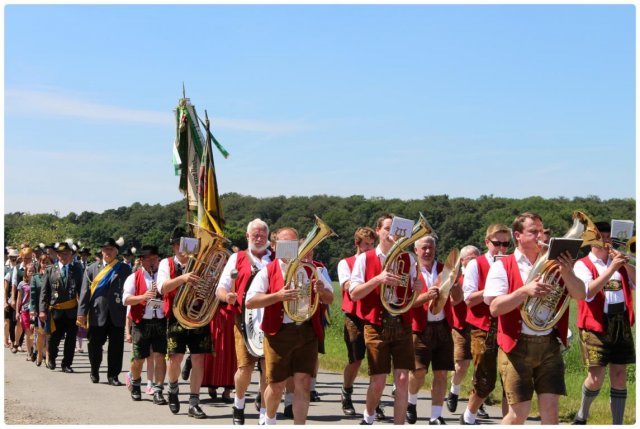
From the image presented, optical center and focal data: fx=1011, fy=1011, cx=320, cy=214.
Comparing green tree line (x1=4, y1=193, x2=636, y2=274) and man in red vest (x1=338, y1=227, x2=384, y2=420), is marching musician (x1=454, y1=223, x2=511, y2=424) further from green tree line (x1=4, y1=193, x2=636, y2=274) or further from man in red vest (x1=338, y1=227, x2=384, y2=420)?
green tree line (x1=4, y1=193, x2=636, y2=274)

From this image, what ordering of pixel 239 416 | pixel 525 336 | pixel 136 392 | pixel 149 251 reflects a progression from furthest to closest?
1. pixel 149 251
2. pixel 136 392
3. pixel 239 416
4. pixel 525 336

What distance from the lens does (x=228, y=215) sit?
84.9m

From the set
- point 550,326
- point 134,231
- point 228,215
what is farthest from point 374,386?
point 228,215

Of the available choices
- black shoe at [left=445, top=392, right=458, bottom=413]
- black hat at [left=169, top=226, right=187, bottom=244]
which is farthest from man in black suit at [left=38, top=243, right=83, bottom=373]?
black shoe at [left=445, top=392, right=458, bottom=413]

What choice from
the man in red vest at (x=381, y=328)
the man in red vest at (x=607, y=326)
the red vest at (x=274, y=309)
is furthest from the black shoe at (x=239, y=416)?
the man in red vest at (x=607, y=326)

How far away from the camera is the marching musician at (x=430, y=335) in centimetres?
1016

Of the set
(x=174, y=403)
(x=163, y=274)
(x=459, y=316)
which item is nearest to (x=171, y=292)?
(x=163, y=274)

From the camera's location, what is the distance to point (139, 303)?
1195 centimetres

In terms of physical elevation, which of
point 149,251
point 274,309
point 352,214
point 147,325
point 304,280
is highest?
point 352,214

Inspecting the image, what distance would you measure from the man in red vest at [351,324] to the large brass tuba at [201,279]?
129cm

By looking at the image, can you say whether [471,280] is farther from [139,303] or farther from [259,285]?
[139,303]

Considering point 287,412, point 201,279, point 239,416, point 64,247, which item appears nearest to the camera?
point 239,416

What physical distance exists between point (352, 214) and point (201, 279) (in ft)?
213

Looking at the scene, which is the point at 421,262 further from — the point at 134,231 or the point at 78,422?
the point at 134,231
